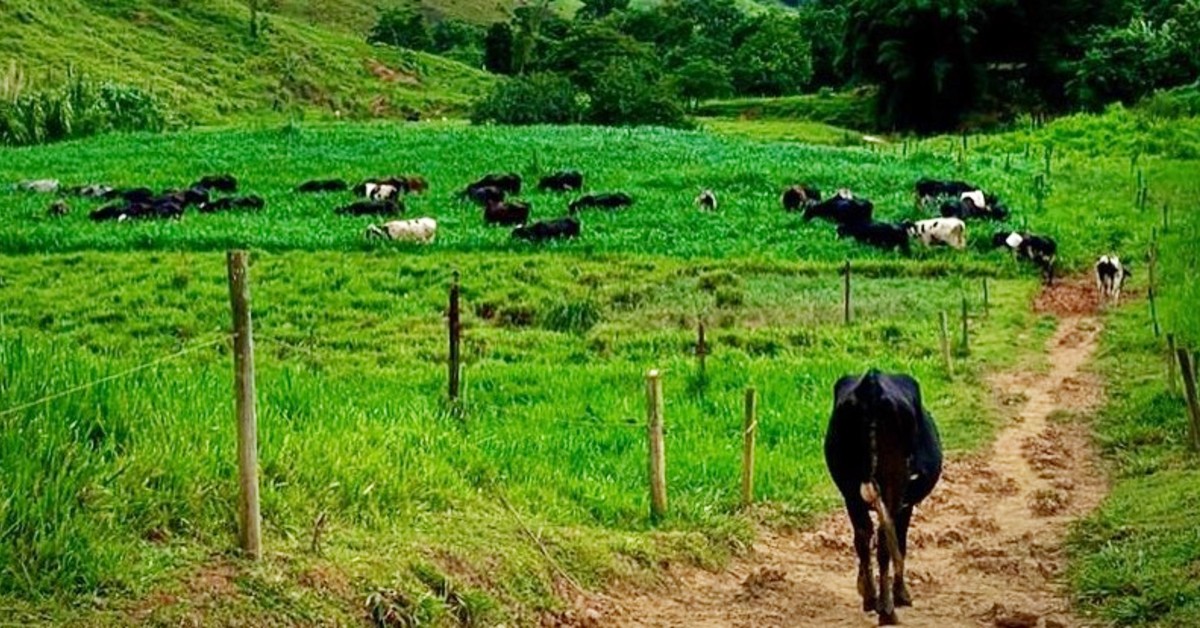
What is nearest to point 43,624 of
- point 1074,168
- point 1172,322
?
point 1172,322

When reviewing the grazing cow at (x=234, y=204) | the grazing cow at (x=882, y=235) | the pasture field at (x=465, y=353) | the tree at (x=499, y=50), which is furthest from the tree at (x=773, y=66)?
the grazing cow at (x=882, y=235)

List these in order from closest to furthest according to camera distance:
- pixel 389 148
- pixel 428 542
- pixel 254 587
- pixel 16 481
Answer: pixel 16 481, pixel 254 587, pixel 428 542, pixel 389 148

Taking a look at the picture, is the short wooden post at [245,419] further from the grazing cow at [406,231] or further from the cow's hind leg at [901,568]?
the grazing cow at [406,231]

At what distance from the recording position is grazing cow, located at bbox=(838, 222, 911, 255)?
28.6 m

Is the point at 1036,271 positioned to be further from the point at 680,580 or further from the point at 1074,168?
the point at 680,580

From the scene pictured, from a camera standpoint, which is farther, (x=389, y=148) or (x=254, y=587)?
(x=389, y=148)

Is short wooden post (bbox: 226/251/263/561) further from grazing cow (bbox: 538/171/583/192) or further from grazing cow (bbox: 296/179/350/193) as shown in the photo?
grazing cow (bbox: 296/179/350/193)

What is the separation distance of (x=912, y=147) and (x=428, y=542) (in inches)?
1636

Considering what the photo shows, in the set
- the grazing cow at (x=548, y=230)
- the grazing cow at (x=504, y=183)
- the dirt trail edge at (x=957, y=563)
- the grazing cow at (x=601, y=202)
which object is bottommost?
the dirt trail edge at (x=957, y=563)

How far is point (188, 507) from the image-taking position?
7148 mm

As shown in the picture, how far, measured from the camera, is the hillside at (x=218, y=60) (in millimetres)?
66500

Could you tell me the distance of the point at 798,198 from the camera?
33688 mm

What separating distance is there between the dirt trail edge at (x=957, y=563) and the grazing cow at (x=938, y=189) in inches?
692

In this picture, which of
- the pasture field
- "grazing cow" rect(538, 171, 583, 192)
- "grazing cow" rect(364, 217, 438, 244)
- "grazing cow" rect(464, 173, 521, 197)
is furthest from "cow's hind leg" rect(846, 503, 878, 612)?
"grazing cow" rect(538, 171, 583, 192)
